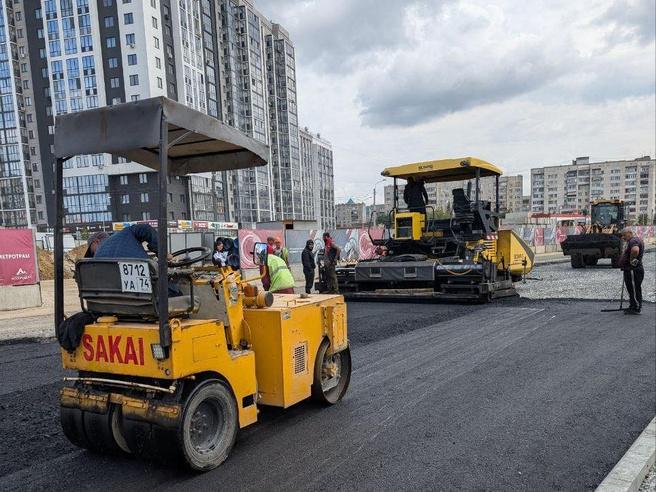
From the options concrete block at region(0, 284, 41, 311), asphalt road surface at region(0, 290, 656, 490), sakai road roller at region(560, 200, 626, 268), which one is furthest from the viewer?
sakai road roller at region(560, 200, 626, 268)

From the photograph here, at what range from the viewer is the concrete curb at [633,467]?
9.71ft

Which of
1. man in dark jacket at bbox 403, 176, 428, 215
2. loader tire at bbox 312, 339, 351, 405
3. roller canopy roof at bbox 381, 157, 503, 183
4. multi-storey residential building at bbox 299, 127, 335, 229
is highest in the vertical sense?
multi-storey residential building at bbox 299, 127, 335, 229

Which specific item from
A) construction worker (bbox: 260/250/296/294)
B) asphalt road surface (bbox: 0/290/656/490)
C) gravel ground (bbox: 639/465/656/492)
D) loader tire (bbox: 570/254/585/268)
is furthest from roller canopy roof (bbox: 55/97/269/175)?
loader tire (bbox: 570/254/585/268)

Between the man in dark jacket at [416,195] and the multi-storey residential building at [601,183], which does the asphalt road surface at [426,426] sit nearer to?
the man in dark jacket at [416,195]

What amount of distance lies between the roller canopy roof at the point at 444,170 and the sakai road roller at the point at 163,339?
25.9 ft

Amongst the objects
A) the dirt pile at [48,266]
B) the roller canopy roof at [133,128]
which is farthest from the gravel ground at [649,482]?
the dirt pile at [48,266]

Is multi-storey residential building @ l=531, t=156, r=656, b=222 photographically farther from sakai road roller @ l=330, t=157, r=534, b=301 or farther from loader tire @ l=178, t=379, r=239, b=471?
loader tire @ l=178, t=379, r=239, b=471

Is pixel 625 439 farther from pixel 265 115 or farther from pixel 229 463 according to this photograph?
pixel 265 115

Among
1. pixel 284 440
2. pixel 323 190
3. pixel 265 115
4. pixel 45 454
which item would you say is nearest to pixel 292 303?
pixel 284 440

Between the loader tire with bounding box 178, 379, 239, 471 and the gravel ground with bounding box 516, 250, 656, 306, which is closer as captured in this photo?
the loader tire with bounding box 178, 379, 239, 471

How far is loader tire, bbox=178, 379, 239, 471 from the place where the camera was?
3143 millimetres

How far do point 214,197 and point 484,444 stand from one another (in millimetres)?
69030

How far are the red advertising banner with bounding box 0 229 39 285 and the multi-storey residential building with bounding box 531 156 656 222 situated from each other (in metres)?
112

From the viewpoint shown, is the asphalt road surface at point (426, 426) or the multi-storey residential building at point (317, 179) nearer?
the asphalt road surface at point (426, 426)
